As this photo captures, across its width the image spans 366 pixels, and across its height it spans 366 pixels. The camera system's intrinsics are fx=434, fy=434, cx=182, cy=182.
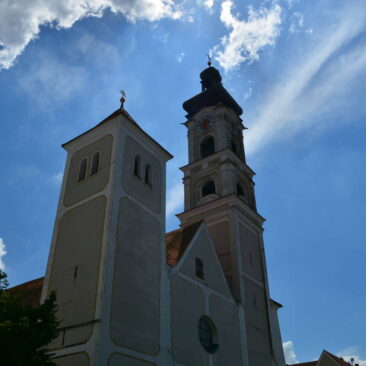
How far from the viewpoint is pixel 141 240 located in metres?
18.9

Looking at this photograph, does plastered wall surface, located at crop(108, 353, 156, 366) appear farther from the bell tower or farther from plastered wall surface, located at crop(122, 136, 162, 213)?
the bell tower

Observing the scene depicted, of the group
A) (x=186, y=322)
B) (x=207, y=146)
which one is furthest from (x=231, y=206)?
(x=186, y=322)

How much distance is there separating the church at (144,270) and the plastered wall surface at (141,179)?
2.3 inches

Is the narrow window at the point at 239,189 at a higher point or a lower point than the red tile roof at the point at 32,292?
higher

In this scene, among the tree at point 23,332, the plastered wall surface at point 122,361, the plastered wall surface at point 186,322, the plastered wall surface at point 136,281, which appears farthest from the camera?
the plastered wall surface at point 186,322

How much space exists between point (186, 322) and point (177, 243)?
4.84 metres

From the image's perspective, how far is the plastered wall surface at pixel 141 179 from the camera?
1978cm

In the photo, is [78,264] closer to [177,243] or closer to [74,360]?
[74,360]

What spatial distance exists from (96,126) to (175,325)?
10227mm

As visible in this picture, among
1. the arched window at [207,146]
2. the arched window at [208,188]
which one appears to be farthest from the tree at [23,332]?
the arched window at [207,146]

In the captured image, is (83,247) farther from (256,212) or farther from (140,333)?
(256,212)

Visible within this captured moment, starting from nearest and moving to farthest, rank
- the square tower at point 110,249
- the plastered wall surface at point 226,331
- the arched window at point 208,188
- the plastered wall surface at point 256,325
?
the square tower at point 110,249, the plastered wall surface at point 226,331, the plastered wall surface at point 256,325, the arched window at point 208,188

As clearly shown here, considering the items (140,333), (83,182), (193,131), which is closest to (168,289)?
(140,333)

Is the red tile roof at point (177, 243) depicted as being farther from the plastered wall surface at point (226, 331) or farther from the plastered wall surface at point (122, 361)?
the plastered wall surface at point (122, 361)
